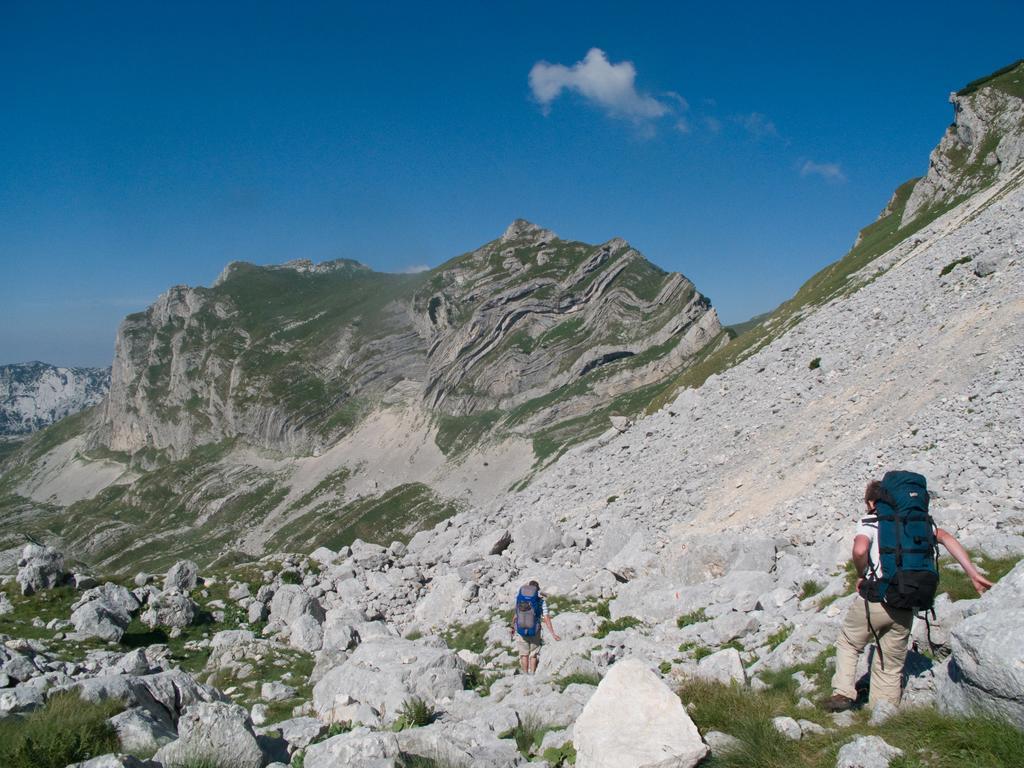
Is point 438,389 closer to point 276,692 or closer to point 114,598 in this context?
point 114,598

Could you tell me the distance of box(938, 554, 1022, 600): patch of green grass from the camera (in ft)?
31.8

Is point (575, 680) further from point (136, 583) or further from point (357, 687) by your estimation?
point (136, 583)

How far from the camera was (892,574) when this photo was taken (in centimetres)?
712

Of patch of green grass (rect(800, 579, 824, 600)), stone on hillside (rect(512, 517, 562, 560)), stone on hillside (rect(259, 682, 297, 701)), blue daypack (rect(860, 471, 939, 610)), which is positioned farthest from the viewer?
stone on hillside (rect(512, 517, 562, 560))

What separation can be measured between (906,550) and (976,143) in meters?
82.3

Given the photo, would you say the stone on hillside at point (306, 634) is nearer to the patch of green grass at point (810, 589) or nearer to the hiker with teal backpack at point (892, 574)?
the patch of green grass at point (810, 589)

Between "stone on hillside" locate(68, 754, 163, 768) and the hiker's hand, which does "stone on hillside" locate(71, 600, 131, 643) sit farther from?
the hiker's hand

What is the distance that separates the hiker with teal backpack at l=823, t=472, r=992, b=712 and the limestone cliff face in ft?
226

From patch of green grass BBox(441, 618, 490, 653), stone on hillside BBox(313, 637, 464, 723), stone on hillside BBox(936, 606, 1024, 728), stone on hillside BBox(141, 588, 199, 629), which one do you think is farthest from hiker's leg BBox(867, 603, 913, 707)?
stone on hillside BBox(141, 588, 199, 629)

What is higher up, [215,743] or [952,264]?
[952,264]

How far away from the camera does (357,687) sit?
551 inches

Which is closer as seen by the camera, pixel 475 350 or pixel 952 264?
pixel 952 264

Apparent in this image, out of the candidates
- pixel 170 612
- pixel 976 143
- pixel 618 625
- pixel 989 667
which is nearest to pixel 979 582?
pixel 989 667

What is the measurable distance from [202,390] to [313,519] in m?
100
